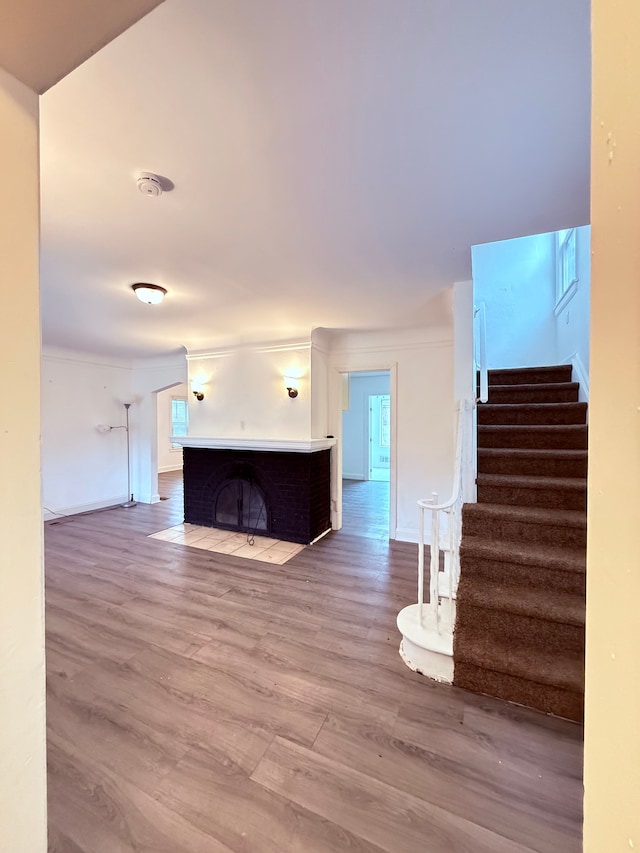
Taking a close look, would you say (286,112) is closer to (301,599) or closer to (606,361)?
(606,361)

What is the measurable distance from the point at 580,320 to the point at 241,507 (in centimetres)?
421

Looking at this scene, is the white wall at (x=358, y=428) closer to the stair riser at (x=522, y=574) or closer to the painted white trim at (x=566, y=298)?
the painted white trim at (x=566, y=298)

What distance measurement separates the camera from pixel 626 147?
14.3 inches

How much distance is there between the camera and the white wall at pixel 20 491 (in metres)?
0.60

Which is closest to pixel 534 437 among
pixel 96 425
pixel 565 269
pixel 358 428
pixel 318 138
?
pixel 565 269

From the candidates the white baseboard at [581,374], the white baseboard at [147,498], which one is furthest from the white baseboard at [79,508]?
the white baseboard at [581,374]

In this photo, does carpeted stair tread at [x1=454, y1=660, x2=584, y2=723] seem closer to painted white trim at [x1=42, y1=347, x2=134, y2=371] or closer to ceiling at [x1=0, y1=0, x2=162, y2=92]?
ceiling at [x1=0, y1=0, x2=162, y2=92]

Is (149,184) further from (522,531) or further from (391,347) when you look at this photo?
(391,347)

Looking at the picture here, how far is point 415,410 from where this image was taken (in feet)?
13.4

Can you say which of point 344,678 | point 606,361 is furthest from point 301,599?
point 606,361

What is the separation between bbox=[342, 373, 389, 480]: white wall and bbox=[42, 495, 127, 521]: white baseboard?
4.81m

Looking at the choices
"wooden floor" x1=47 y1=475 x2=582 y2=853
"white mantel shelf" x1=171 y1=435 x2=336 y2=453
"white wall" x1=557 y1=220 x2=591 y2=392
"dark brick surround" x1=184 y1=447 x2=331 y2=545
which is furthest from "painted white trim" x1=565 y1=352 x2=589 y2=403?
"dark brick surround" x1=184 y1=447 x2=331 y2=545

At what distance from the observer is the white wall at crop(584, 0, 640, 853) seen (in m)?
0.36

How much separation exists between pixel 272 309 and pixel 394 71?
2.37m
